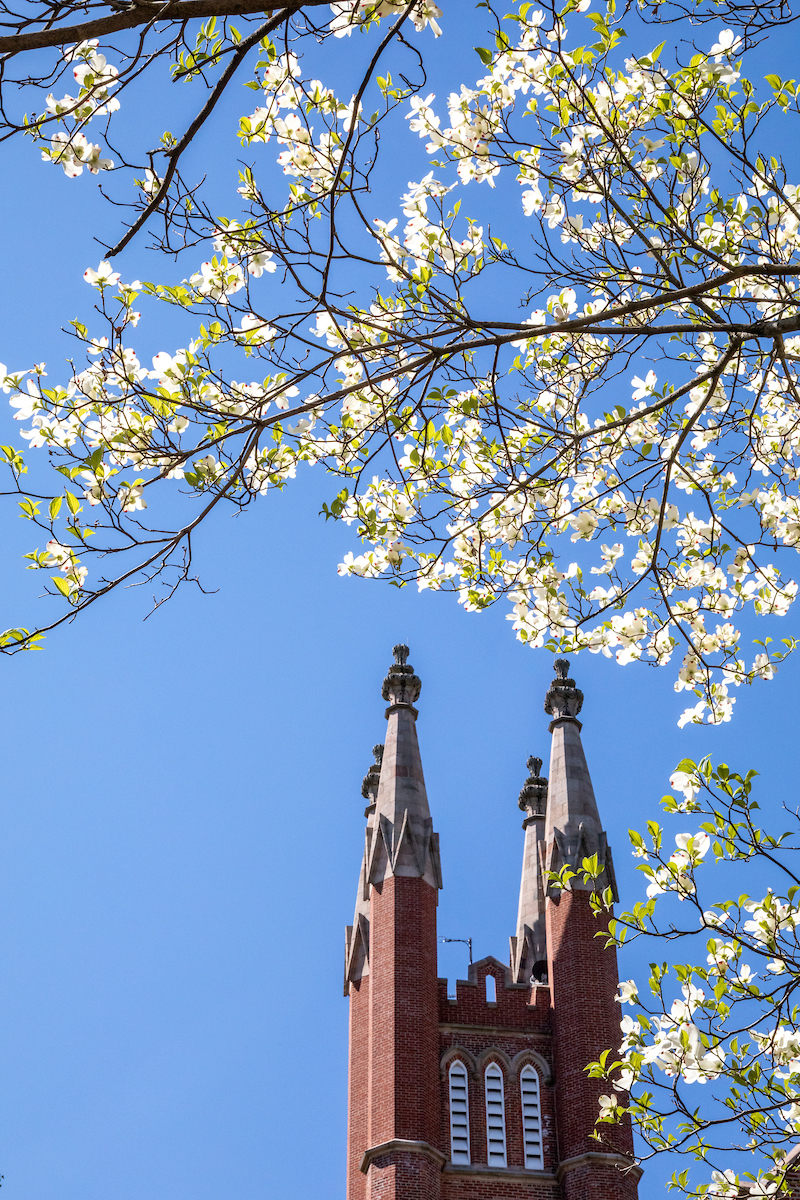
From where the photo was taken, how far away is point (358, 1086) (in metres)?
28.3

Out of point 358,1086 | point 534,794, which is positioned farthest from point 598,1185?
point 534,794

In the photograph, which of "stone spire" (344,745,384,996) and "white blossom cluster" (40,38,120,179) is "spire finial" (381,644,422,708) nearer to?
"stone spire" (344,745,384,996)

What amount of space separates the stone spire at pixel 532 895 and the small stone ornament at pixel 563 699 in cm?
384

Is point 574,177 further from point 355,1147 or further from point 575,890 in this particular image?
point 355,1147

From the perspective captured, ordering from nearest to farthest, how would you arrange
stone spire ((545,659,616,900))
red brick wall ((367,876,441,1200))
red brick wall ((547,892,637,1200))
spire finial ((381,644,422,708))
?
red brick wall ((367,876,441,1200)) < red brick wall ((547,892,637,1200)) < stone spire ((545,659,616,900)) < spire finial ((381,644,422,708))

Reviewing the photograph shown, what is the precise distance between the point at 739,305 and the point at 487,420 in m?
2.11

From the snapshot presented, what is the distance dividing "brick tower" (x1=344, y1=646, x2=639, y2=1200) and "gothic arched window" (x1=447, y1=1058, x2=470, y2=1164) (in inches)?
1.1

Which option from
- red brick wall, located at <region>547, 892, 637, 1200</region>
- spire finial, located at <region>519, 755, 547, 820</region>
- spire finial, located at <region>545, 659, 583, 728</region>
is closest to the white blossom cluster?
red brick wall, located at <region>547, 892, 637, 1200</region>

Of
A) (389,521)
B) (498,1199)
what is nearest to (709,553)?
(389,521)

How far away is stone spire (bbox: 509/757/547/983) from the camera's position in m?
32.6

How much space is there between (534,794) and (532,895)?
2.74 metres

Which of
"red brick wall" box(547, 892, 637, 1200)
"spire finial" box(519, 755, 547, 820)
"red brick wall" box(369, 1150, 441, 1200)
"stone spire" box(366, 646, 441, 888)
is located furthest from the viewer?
"spire finial" box(519, 755, 547, 820)

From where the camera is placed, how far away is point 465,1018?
2750 cm

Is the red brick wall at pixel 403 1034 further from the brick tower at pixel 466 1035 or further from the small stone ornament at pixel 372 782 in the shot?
the small stone ornament at pixel 372 782
